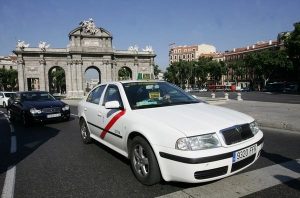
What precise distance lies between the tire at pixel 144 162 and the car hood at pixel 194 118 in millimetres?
421

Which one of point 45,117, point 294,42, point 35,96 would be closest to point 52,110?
point 45,117

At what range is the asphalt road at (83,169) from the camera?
395 centimetres

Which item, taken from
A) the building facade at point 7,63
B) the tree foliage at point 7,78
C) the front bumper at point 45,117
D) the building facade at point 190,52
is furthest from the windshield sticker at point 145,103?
the building facade at point 7,63

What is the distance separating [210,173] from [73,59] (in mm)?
51107

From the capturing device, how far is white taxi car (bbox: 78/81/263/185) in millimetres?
3520

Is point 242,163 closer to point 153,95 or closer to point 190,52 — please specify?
point 153,95

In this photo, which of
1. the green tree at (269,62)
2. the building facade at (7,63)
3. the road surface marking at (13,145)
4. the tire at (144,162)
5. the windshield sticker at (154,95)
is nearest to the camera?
the tire at (144,162)

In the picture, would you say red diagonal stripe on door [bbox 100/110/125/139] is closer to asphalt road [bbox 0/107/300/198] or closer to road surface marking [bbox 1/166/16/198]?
asphalt road [bbox 0/107/300/198]

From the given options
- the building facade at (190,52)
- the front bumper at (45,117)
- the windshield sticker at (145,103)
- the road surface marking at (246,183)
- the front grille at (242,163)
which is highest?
the building facade at (190,52)

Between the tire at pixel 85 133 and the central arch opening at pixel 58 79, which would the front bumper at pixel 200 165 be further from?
the central arch opening at pixel 58 79

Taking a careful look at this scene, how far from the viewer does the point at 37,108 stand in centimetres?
1090

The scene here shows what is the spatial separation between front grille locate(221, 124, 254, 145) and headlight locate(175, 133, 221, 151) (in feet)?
0.53

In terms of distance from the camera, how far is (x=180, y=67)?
9400 centimetres

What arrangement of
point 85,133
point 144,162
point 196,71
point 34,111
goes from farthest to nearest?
point 196,71
point 34,111
point 85,133
point 144,162
